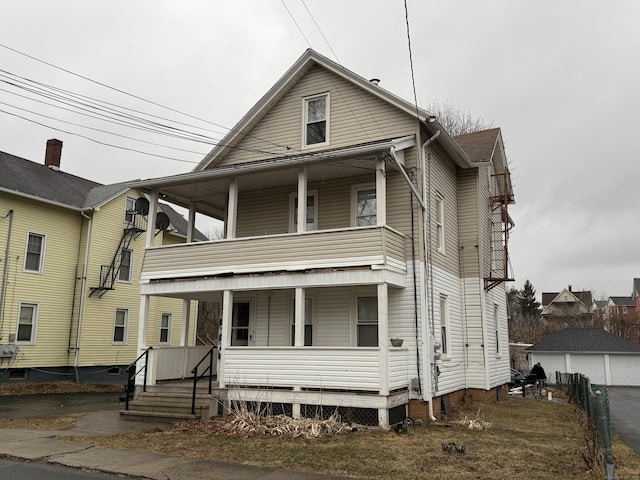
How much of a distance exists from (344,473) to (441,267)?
27.5 feet

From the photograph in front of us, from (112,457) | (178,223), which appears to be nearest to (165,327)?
(178,223)

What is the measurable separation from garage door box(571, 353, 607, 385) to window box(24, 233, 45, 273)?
119 feet

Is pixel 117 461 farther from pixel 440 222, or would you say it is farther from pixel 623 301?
pixel 623 301

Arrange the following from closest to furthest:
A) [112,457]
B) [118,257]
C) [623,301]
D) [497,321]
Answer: [112,457], [497,321], [118,257], [623,301]

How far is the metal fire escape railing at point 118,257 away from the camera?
79.8 feet

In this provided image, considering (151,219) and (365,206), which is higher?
(365,206)

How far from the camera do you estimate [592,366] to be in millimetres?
39594

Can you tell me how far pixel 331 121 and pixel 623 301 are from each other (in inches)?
3391

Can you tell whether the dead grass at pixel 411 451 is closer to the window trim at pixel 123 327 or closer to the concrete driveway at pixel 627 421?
the concrete driveway at pixel 627 421

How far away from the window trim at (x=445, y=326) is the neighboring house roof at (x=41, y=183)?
16777 millimetres

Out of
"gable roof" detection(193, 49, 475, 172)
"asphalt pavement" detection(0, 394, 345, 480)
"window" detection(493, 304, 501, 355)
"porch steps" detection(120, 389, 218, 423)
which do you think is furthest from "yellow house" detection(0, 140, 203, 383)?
"window" detection(493, 304, 501, 355)

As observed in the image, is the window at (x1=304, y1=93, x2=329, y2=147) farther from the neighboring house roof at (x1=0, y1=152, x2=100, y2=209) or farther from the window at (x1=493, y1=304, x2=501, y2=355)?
the neighboring house roof at (x1=0, y1=152, x2=100, y2=209)

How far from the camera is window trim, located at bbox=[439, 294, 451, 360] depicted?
1525 centimetres

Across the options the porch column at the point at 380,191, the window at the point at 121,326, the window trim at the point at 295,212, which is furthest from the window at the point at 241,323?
the window at the point at 121,326
